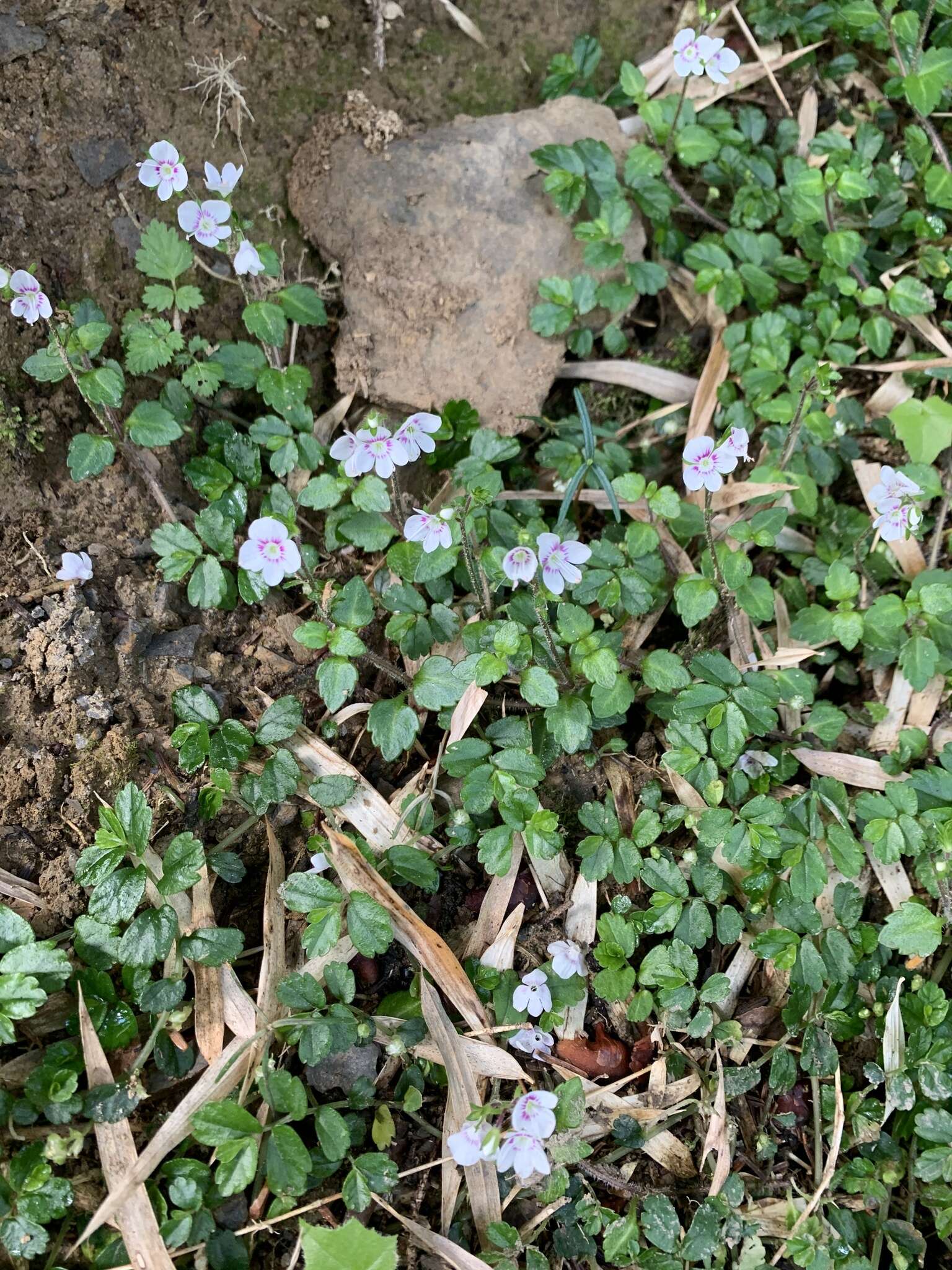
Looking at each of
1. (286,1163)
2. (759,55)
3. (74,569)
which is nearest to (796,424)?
(759,55)

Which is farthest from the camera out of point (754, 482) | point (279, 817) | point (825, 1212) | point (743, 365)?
point (743, 365)

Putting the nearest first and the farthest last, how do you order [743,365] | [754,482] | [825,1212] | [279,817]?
[825,1212] → [279,817] → [754,482] → [743,365]

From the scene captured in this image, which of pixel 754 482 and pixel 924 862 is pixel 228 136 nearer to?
pixel 754 482

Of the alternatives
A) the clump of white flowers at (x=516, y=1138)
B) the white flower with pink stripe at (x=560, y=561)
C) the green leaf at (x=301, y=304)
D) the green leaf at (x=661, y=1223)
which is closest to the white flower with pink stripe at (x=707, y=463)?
the white flower with pink stripe at (x=560, y=561)

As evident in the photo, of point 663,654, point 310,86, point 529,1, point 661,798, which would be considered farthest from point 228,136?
point 661,798

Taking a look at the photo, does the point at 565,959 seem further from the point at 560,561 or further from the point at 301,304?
the point at 301,304

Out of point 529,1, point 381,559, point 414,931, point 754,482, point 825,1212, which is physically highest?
point 529,1
